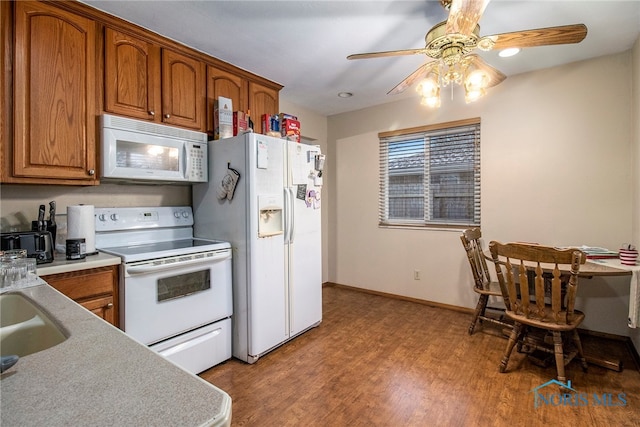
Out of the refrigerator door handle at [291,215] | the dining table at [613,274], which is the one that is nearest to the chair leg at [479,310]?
the dining table at [613,274]

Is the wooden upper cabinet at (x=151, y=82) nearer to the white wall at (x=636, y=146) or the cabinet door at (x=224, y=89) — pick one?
the cabinet door at (x=224, y=89)

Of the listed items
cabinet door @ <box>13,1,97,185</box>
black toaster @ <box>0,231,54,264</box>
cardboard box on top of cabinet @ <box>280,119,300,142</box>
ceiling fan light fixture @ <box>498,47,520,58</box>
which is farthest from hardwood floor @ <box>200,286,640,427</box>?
ceiling fan light fixture @ <box>498,47,520,58</box>

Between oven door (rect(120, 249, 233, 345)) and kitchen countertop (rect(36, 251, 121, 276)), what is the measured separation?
92 mm

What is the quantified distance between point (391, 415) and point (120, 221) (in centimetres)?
222

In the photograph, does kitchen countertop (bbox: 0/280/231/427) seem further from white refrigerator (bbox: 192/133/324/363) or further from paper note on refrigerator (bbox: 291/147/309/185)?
paper note on refrigerator (bbox: 291/147/309/185)

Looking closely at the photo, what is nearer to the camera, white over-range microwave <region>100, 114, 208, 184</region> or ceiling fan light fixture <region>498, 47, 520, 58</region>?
white over-range microwave <region>100, 114, 208, 184</region>

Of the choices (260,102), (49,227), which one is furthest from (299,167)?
(49,227)

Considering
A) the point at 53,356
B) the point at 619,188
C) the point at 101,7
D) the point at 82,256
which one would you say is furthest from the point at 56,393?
the point at 619,188

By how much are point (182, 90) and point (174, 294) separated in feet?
5.03

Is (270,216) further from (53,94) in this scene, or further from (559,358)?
(559,358)

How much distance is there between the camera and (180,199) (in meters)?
2.70

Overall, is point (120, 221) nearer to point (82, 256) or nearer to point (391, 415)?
point (82, 256)

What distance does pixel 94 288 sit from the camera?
1733mm

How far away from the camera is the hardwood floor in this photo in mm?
1701
